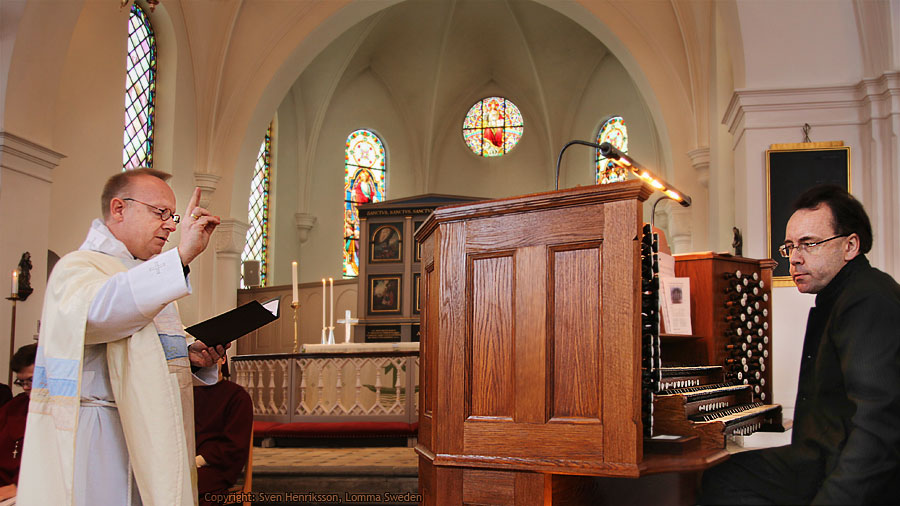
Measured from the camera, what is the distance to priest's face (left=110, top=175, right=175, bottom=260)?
2727 millimetres

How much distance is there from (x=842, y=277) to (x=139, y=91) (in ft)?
30.9

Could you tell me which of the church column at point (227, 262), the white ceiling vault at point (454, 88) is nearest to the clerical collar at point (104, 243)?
the church column at point (227, 262)

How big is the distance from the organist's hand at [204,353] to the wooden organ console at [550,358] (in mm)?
841

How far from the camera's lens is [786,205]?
5969mm

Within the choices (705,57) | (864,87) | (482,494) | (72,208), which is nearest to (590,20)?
(705,57)

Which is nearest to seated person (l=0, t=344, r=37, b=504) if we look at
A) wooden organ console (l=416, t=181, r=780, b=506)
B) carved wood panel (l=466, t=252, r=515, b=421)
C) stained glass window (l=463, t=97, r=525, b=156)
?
wooden organ console (l=416, t=181, r=780, b=506)

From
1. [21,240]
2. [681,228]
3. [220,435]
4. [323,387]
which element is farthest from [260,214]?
[220,435]

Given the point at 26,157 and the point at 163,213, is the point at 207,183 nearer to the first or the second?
the point at 26,157

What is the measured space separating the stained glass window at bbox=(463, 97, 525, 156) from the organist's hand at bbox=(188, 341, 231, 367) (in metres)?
14.6

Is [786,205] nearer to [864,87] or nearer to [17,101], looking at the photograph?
[864,87]

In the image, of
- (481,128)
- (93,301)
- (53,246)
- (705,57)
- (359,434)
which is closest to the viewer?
(93,301)

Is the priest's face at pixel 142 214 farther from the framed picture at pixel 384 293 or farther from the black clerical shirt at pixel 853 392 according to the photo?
the framed picture at pixel 384 293

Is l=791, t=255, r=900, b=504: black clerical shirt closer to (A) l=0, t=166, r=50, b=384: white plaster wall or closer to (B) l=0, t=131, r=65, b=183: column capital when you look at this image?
(A) l=0, t=166, r=50, b=384: white plaster wall

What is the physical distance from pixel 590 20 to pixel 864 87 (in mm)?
4874
